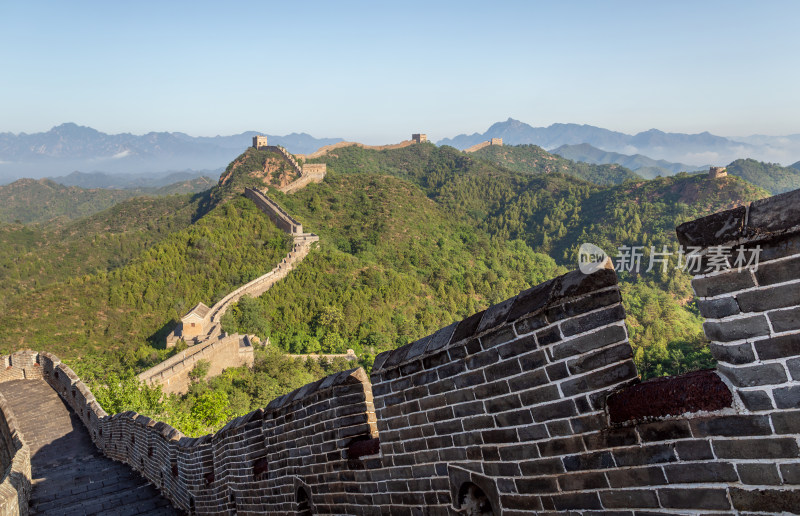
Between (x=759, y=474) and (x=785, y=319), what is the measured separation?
18.3 inches

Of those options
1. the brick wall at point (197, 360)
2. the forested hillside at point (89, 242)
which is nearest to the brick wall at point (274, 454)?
the brick wall at point (197, 360)

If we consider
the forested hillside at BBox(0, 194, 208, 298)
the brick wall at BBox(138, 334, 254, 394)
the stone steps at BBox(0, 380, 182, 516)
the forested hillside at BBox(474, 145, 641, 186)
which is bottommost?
the stone steps at BBox(0, 380, 182, 516)

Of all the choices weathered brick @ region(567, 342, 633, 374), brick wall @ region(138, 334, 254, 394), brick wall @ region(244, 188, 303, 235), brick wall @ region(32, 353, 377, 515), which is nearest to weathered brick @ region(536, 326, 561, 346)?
weathered brick @ region(567, 342, 633, 374)

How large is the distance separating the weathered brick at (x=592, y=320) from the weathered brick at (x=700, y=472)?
0.51 m

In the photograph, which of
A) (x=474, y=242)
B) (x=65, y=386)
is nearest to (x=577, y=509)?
(x=65, y=386)

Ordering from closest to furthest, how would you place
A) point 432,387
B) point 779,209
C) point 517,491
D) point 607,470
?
point 779,209 < point 607,470 < point 517,491 < point 432,387

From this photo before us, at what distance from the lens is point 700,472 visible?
1.78 metres

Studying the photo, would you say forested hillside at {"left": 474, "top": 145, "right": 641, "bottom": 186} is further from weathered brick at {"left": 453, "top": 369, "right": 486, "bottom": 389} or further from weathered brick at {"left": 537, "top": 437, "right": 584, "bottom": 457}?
weathered brick at {"left": 537, "top": 437, "right": 584, "bottom": 457}

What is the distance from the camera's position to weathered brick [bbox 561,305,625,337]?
2.06 meters

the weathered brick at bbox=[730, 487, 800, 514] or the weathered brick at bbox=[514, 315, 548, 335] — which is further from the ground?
the weathered brick at bbox=[514, 315, 548, 335]

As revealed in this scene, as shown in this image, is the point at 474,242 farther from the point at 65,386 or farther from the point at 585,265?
the point at 585,265

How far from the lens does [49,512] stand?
23.7ft

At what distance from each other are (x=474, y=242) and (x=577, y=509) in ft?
163

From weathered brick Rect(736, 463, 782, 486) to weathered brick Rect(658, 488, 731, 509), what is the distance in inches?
3.4
